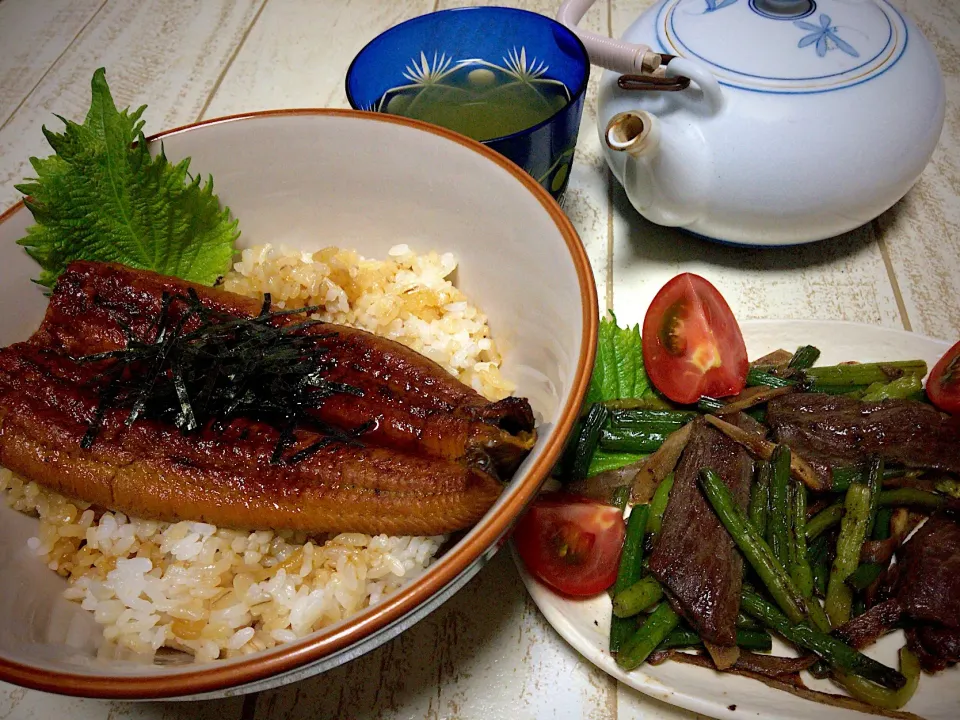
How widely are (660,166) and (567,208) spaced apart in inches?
20.6

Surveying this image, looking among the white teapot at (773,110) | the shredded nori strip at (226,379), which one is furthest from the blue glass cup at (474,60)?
the shredded nori strip at (226,379)

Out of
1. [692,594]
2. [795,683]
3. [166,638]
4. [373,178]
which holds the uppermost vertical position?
[373,178]

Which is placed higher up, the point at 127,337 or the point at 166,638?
the point at 127,337

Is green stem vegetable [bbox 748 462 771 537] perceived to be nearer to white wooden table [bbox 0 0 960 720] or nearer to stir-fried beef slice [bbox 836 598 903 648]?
stir-fried beef slice [bbox 836 598 903 648]

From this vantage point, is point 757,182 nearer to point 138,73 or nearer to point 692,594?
point 692,594

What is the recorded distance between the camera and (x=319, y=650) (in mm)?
937

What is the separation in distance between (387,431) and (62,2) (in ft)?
11.0

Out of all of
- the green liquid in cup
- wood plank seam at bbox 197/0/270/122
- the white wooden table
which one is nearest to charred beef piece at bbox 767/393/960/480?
the white wooden table

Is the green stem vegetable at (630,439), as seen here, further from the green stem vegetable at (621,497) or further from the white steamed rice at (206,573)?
the white steamed rice at (206,573)

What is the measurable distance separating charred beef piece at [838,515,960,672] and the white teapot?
90 centimetres

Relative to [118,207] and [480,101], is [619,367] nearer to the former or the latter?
[480,101]

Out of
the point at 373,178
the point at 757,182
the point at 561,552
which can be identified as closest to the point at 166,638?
the point at 561,552

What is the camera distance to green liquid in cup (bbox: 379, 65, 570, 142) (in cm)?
199

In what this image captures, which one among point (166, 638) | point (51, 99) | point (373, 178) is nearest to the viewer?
point (166, 638)
